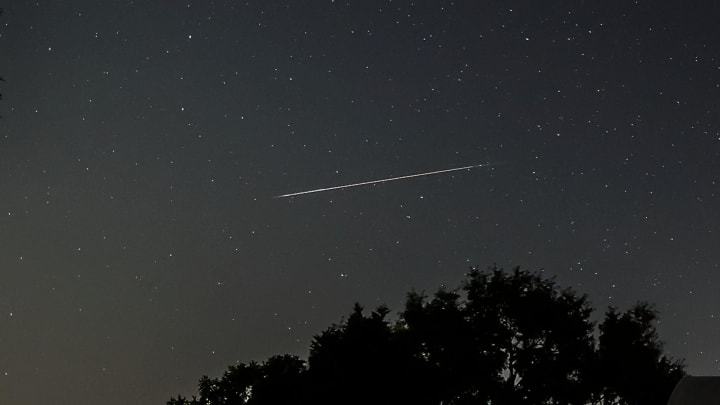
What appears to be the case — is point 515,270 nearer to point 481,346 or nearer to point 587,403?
point 481,346

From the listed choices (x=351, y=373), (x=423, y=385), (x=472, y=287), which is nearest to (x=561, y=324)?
(x=472, y=287)

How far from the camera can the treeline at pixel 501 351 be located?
86.6 feet

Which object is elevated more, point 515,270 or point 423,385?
point 515,270

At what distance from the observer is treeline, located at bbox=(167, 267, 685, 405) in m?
26.4

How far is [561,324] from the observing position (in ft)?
98.9

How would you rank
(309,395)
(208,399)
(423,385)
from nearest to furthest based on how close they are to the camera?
(309,395) → (423,385) → (208,399)

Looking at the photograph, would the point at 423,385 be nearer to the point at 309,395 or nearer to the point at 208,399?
the point at 309,395

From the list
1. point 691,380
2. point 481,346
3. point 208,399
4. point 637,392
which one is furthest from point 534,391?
point 208,399

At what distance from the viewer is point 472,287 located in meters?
31.3

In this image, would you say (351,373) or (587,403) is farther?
(587,403)

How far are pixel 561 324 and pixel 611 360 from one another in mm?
2685

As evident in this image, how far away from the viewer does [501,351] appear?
2964 centimetres

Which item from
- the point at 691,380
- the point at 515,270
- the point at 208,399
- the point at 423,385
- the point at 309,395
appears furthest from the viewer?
the point at 208,399

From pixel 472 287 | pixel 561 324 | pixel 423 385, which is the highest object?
pixel 472 287
